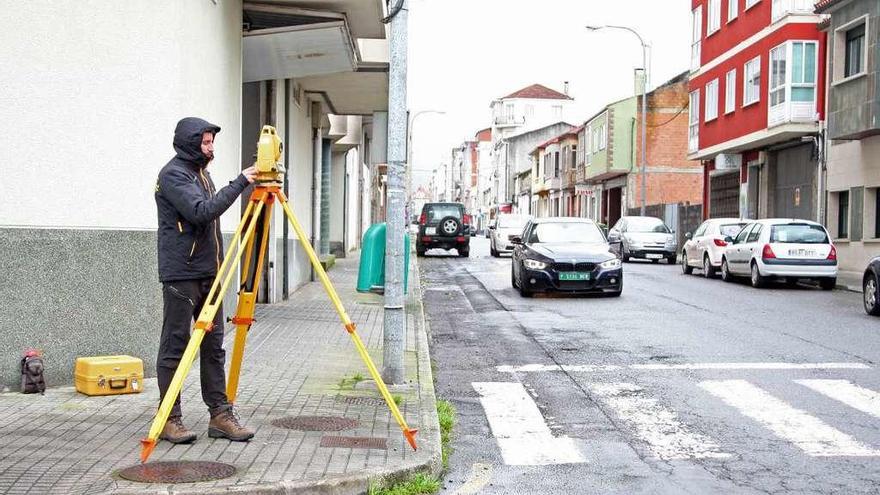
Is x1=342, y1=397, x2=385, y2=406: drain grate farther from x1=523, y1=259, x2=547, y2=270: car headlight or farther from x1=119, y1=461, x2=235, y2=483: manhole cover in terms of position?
x1=523, y1=259, x2=547, y2=270: car headlight

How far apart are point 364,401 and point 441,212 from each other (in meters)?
32.4

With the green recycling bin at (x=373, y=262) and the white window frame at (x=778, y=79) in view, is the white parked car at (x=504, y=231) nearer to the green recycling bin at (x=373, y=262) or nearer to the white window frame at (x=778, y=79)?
the white window frame at (x=778, y=79)

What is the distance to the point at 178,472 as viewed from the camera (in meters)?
5.54

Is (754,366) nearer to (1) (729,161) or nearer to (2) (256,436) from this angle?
(2) (256,436)

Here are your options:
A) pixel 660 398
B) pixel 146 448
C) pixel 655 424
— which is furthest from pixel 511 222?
pixel 146 448

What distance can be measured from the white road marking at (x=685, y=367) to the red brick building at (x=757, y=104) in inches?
845

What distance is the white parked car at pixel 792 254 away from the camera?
22.5 metres

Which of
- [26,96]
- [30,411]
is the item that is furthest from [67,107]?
[30,411]

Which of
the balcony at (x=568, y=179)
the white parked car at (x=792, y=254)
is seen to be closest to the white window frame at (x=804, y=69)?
the white parked car at (x=792, y=254)

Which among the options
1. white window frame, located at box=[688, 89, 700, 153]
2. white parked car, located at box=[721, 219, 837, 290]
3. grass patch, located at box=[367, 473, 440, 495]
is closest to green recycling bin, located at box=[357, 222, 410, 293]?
grass patch, located at box=[367, 473, 440, 495]

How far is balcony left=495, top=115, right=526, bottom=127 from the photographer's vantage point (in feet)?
394

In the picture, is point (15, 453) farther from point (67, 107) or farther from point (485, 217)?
point (485, 217)

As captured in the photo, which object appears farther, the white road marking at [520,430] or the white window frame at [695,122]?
the white window frame at [695,122]

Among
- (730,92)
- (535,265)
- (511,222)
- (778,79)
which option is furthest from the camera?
(511,222)
